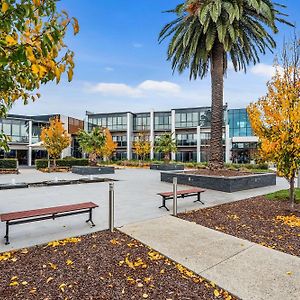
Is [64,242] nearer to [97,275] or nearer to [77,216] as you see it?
[97,275]

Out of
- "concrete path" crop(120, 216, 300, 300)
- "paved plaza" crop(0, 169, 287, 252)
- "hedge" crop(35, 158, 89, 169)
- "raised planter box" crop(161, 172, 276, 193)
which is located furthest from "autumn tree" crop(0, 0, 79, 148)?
"hedge" crop(35, 158, 89, 169)

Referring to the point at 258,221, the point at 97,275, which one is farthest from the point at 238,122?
the point at 97,275

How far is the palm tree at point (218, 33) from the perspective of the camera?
43.7 feet

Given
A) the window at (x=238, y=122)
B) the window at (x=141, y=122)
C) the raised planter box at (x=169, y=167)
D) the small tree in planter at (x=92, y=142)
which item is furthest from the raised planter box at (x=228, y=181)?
the window at (x=238, y=122)

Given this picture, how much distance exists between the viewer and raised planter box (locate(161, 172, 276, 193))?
12805 mm

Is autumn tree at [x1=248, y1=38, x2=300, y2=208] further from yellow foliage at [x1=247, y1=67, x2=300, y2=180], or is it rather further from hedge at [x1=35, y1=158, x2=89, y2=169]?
hedge at [x1=35, y1=158, x2=89, y2=169]

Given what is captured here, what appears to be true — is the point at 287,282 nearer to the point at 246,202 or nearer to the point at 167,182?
the point at 246,202

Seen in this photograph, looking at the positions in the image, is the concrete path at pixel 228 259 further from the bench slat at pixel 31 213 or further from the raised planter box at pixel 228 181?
the raised planter box at pixel 228 181

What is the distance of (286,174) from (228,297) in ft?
19.8

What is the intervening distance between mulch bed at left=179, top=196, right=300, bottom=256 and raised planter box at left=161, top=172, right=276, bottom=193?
9.41 feet

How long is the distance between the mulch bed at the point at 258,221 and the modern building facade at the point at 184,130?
39026mm

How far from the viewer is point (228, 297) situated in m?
3.42

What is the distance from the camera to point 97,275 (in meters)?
3.99

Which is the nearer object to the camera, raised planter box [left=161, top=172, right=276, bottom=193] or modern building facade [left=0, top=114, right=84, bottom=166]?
raised planter box [left=161, top=172, right=276, bottom=193]
